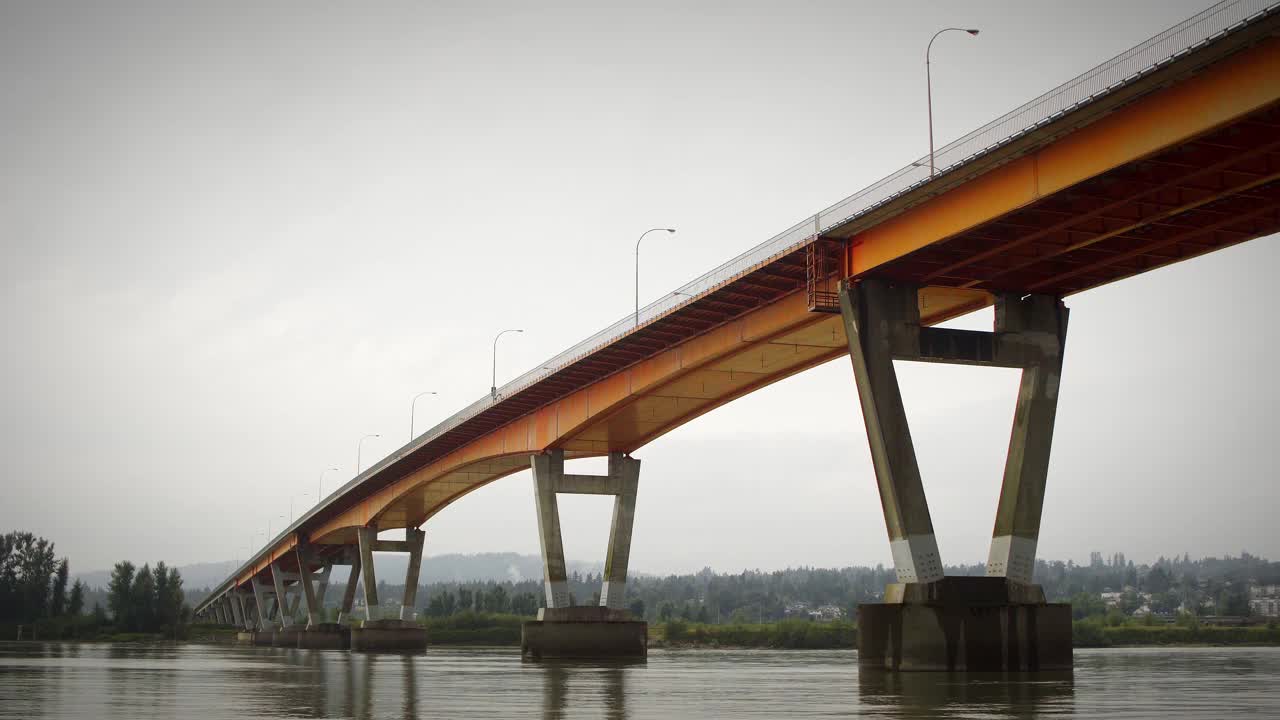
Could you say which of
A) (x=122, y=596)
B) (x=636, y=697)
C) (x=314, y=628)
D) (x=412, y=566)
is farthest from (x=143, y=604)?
(x=636, y=697)

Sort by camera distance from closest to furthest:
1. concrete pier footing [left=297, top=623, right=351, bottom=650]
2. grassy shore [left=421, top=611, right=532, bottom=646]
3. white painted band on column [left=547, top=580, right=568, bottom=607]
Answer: white painted band on column [left=547, top=580, right=568, bottom=607] → concrete pier footing [left=297, top=623, right=351, bottom=650] → grassy shore [left=421, top=611, right=532, bottom=646]

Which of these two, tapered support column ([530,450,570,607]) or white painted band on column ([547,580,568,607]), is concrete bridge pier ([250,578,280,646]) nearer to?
tapered support column ([530,450,570,607])

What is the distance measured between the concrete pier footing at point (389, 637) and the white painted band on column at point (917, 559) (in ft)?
221

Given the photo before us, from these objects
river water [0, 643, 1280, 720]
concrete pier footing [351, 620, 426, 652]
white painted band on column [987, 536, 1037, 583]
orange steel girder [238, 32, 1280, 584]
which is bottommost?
concrete pier footing [351, 620, 426, 652]

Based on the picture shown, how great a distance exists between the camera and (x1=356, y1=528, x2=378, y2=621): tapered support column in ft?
340

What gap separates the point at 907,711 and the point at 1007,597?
15.9m

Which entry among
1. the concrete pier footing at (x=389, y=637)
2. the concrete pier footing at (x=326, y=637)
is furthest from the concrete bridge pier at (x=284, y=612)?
the concrete pier footing at (x=389, y=637)

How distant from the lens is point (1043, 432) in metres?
35.8

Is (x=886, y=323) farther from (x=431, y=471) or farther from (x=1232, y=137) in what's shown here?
(x=431, y=471)

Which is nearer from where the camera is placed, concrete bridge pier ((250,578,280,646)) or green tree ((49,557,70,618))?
concrete bridge pier ((250,578,280,646))

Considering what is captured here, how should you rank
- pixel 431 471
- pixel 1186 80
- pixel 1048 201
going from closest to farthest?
1. pixel 1186 80
2. pixel 1048 201
3. pixel 431 471

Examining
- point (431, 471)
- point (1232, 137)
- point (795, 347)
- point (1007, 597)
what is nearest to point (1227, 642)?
point (431, 471)

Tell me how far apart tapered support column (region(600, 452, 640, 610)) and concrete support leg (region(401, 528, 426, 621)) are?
43.0 meters

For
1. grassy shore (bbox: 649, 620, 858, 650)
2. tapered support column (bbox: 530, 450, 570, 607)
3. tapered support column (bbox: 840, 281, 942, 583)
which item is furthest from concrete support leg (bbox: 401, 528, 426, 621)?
tapered support column (bbox: 840, 281, 942, 583)
